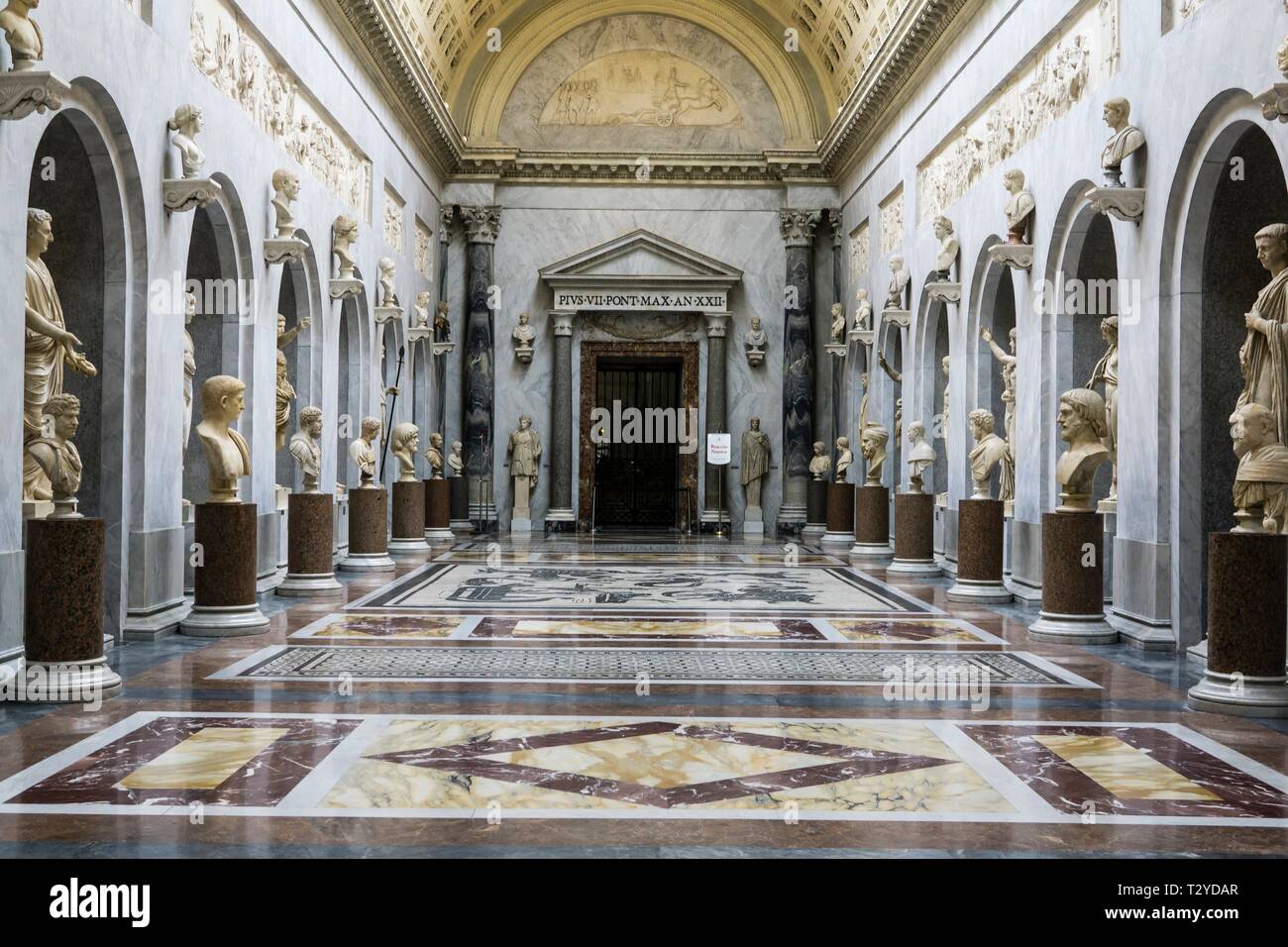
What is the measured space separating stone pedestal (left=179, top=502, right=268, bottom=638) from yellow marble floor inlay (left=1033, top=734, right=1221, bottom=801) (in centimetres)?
665

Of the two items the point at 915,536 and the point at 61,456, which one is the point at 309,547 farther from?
the point at 915,536

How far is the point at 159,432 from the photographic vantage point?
1056 cm

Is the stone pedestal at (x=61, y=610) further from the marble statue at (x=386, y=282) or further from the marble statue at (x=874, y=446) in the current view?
the marble statue at (x=874, y=446)

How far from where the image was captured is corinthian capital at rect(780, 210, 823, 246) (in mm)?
25984

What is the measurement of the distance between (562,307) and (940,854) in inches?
884

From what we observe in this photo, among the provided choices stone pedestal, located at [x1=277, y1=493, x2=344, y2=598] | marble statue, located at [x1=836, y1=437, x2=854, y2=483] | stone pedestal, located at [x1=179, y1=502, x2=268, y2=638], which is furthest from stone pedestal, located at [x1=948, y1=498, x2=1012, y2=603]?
marble statue, located at [x1=836, y1=437, x2=854, y2=483]

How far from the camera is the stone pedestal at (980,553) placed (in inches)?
503

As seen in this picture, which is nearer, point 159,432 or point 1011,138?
point 159,432

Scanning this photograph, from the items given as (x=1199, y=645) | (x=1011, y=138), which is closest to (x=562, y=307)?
(x=1011, y=138)

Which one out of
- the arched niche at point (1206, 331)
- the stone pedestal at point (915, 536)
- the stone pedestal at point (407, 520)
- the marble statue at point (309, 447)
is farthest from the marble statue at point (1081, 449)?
the stone pedestal at point (407, 520)

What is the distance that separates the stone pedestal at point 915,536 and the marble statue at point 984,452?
289cm

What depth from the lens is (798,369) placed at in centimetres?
2552
